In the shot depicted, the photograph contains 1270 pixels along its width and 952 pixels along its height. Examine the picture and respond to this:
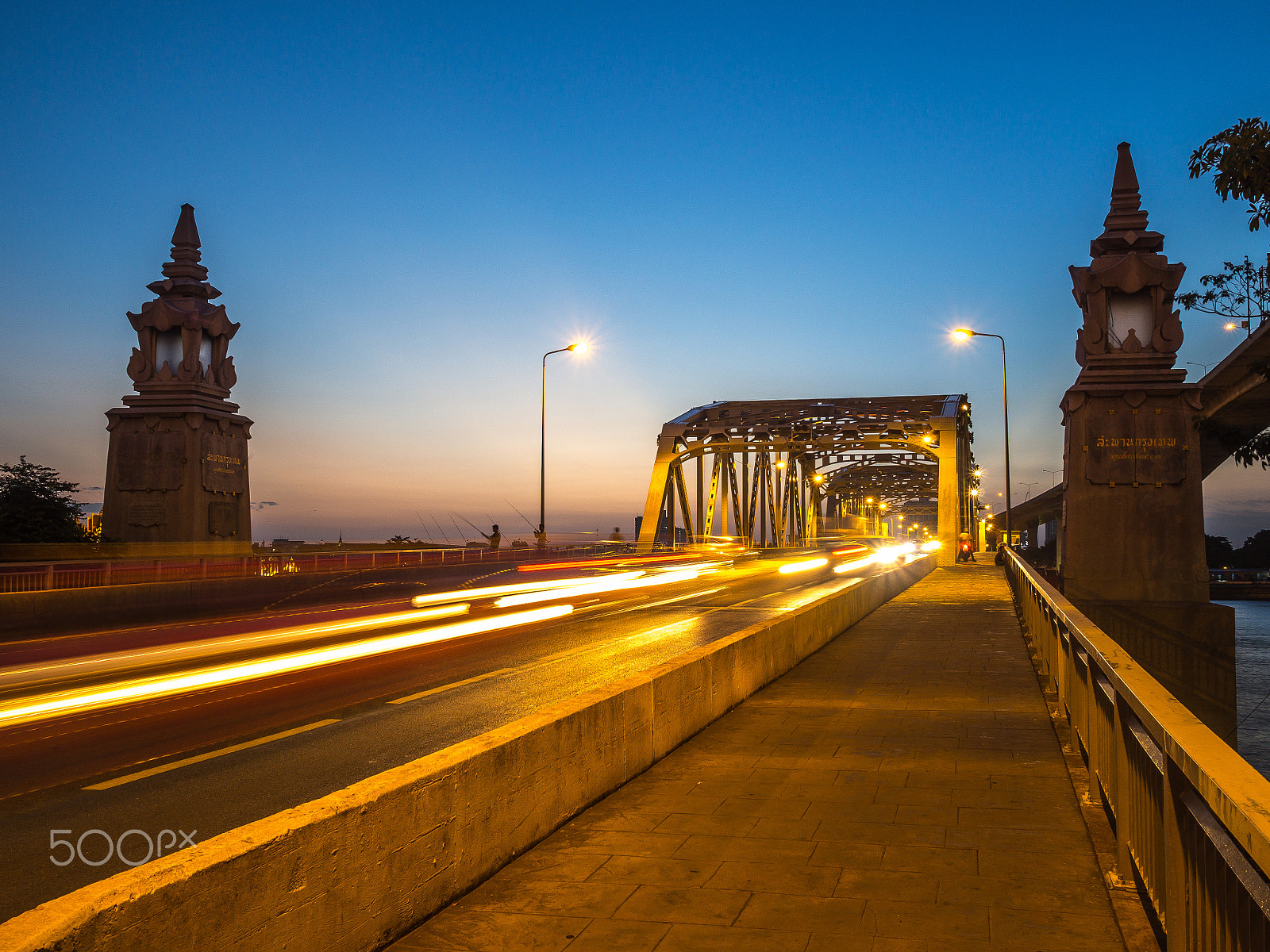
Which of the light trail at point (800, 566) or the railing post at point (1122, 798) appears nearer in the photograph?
the railing post at point (1122, 798)

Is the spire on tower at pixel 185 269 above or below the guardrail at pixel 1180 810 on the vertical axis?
above

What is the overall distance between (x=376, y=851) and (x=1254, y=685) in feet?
183

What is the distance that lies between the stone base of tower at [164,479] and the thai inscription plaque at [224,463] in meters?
0.04

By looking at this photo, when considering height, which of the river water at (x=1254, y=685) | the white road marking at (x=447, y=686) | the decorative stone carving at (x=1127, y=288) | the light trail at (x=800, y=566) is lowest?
the river water at (x=1254, y=685)

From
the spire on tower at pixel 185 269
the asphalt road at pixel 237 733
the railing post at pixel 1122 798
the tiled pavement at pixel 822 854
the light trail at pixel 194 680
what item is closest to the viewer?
the tiled pavement at pixel 822 854

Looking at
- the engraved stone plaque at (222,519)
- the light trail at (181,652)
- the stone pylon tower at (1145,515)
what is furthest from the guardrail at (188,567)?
the stone pylon tower at (1145,515)

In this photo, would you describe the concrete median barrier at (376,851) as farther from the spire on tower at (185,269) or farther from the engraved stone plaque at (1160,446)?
the spire on tower at (185,269)

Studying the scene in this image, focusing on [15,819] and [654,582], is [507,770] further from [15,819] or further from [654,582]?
[654,582]

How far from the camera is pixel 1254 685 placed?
160 feet

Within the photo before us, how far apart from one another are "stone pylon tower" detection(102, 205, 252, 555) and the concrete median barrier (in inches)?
1141

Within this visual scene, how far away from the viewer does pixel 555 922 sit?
14.0 ft

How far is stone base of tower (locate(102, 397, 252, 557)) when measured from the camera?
3231 centimetres

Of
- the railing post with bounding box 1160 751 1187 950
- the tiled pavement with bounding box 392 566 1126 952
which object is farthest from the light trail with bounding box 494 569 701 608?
the railing post with bounding box 1160 751 1187 950

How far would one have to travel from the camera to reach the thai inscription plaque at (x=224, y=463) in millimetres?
32938
